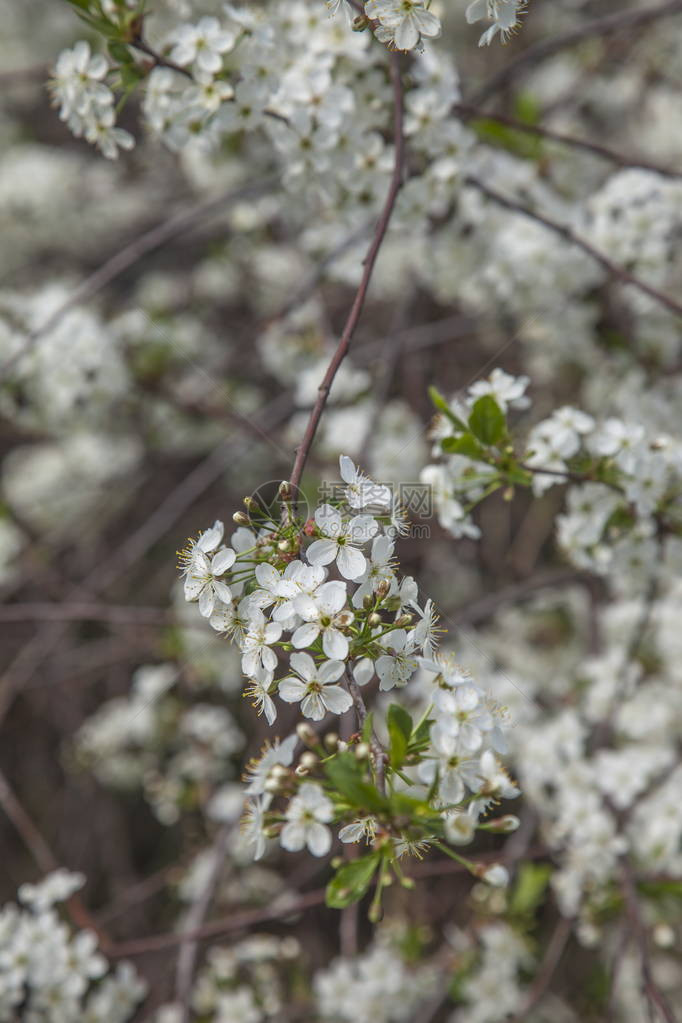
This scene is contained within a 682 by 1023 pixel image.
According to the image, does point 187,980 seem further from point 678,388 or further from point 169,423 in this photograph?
point 169,423

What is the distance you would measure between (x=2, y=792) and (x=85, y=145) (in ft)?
17.7

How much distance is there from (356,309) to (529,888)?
233 cm

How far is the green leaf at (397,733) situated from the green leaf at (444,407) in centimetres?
73

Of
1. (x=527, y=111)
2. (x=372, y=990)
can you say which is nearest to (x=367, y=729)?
(x=372, y=990)

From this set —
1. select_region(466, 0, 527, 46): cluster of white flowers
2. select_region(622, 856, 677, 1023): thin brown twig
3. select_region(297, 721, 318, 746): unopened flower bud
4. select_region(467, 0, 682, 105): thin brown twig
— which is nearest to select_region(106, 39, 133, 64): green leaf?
select_region(466, 0, 527, 46): cluster of white flowers

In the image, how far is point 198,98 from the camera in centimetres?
230

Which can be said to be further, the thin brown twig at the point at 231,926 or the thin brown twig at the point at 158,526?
the thin brown twig at the point at 158,526

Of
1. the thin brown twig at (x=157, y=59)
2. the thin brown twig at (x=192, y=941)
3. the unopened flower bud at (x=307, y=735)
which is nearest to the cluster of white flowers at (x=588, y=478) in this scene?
the unopened flower bud at (x=307, y=735)

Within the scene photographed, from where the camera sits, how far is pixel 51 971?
2.35 m

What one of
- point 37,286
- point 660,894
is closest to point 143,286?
point 37,286

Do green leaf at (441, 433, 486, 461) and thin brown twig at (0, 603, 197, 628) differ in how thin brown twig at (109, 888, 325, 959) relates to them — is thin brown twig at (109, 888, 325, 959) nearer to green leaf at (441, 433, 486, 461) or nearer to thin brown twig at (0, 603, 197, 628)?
thin brown twig at (0, 603, 197, 628)

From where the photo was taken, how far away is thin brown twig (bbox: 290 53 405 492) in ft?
4.60

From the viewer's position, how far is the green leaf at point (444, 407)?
71.3 inches

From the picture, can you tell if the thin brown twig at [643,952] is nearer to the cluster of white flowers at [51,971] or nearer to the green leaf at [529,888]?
the green leaf at [529,888]
